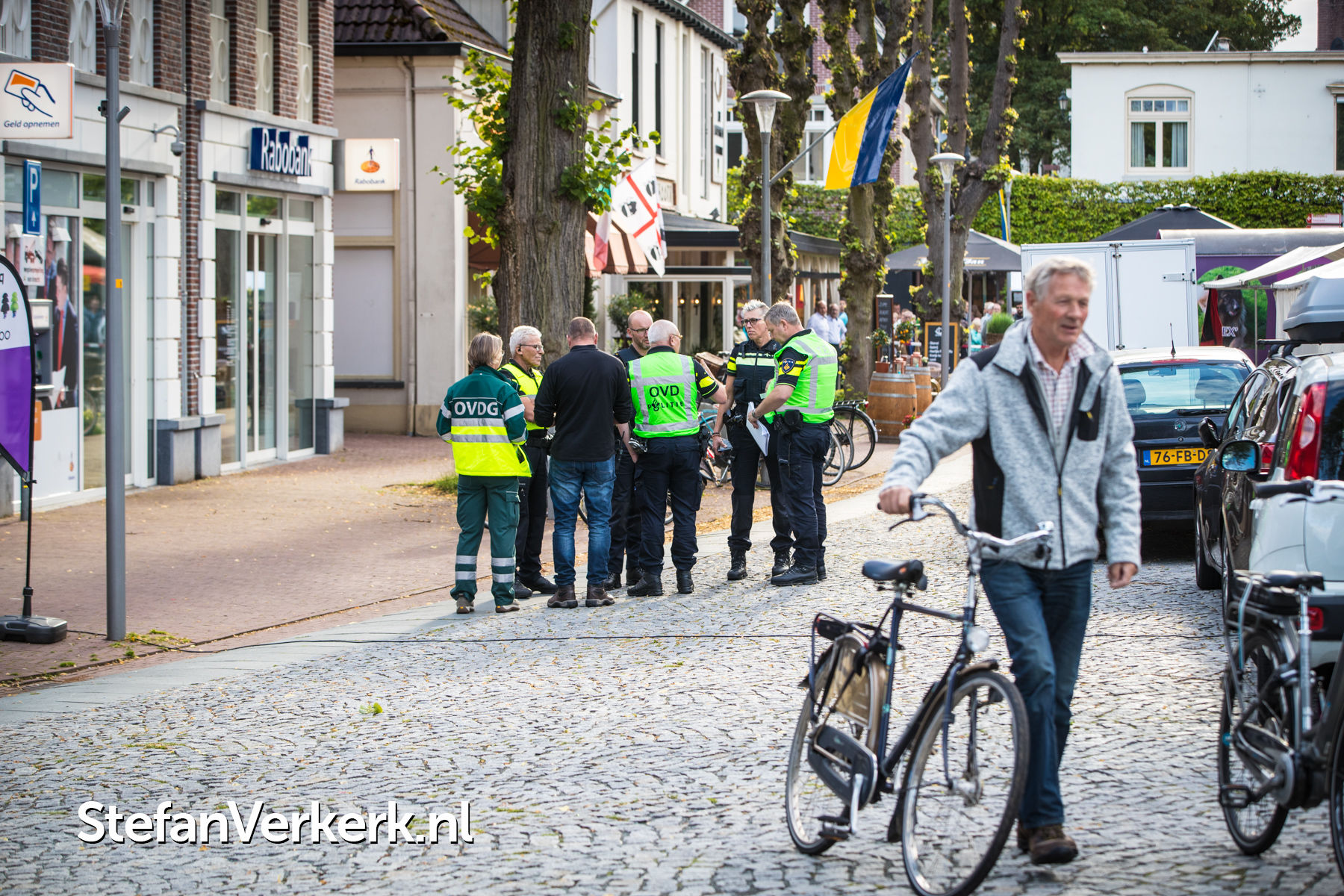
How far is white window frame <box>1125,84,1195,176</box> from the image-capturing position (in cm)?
4584

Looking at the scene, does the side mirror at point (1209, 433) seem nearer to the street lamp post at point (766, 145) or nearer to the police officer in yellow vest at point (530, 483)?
the police officer in yellow vest at point (530, 483)

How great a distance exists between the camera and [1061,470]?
464cm

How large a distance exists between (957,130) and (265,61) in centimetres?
1587

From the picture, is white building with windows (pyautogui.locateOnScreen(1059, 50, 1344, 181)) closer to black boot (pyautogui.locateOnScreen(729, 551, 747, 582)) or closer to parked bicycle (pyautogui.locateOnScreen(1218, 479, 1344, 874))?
black boot (pyautogui.locateOnScreen(729, 551, 747, 582))

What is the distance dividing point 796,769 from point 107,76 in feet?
20.6

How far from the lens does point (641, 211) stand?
1805 centimetres

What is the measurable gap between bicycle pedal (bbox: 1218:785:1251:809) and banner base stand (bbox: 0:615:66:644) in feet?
22.7

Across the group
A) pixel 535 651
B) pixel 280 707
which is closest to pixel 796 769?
pixel 280 707

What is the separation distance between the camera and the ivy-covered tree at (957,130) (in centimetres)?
2955

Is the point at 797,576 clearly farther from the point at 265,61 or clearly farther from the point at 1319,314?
the point at 265,61

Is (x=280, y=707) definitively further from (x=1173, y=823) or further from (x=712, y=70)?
(x=712, y=70)

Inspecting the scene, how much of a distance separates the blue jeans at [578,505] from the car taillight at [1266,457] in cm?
422

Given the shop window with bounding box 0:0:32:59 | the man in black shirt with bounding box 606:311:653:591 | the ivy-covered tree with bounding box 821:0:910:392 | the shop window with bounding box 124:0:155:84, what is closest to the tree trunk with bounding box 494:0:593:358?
the man in black shirt with bounding box 606:311:653:591

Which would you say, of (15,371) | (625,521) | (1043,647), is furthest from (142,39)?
(1043,647)
